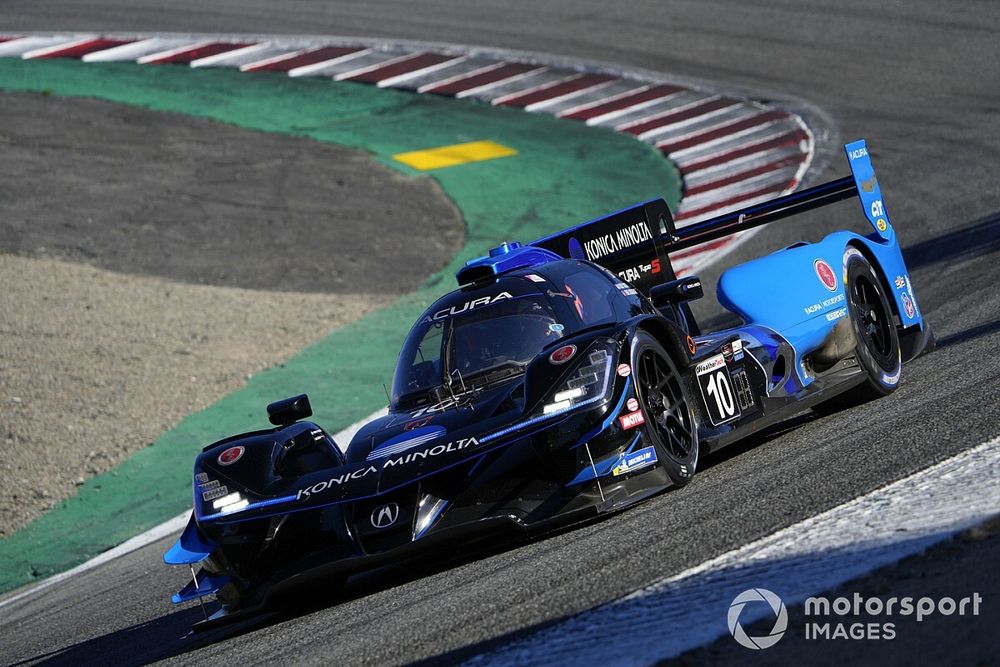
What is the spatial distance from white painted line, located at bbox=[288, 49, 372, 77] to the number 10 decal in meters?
16.6

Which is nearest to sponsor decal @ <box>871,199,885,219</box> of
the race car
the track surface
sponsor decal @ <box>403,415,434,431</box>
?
the race car

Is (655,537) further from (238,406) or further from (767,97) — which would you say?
(767,97)

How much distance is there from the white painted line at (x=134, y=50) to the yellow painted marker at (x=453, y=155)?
20.9 feet

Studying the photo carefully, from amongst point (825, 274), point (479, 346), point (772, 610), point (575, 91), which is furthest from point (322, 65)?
point (772, 610)

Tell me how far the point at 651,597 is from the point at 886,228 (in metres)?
5.19

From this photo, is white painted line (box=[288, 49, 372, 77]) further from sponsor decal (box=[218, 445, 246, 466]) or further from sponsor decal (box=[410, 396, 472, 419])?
sponsor decal (box=[218, 445, 246, 466])

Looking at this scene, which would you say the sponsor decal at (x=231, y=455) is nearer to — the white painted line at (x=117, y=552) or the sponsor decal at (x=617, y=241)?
the white painted line at (x=117, y=552)

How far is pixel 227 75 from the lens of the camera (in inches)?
888

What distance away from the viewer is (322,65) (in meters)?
22.9

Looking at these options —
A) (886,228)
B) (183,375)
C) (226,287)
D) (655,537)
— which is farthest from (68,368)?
(655,537)

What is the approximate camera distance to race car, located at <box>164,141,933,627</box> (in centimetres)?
588

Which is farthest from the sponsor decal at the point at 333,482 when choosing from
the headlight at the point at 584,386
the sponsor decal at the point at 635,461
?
the sponsor decal at the point at 635,461

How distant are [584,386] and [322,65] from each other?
17875mm

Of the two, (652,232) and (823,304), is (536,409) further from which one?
(652,232)
